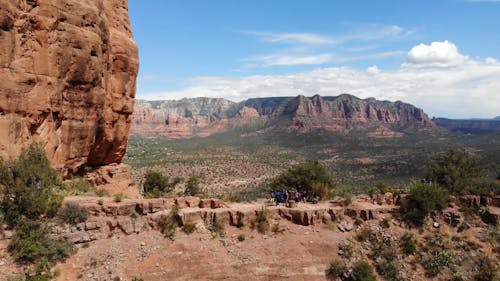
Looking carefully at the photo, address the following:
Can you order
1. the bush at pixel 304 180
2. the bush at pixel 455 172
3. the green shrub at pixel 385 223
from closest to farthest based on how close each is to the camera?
the green shrub at pixel 385 223 < the bush at pixel 455 172 < the bush at pixel 304 180

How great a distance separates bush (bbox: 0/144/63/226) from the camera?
19.4m

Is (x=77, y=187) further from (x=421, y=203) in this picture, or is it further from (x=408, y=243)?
(x=421, y=203)

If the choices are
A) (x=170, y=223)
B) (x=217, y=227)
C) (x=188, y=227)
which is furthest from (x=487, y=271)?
(x=170, y=223)

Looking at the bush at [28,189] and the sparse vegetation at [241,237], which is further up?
the bush at [28,189]

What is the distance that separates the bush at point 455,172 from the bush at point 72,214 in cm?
2785

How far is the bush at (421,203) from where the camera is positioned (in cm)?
2648

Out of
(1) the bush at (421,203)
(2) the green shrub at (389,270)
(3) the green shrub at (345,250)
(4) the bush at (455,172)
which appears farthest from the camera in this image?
(4) the bush at (455,172)

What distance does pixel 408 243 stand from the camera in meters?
24.4

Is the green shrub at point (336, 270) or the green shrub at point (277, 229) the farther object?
the green shrub at point (277, 229)

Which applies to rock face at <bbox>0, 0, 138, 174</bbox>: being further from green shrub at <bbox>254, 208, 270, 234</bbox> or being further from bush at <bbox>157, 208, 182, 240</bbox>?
green shrub at <bbox>254, 208, 270, 234</bbox>

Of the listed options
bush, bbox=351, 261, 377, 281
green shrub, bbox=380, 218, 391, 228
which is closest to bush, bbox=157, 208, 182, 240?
bush, bbox=351, 261, 377, 281

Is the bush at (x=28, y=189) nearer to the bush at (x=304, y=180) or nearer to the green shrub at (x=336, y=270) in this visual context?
the green shrub at (x=336, y=270)

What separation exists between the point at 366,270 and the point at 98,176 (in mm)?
21261

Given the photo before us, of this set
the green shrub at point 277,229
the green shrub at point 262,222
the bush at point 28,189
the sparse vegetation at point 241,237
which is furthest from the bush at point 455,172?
the bush at point 28,189
